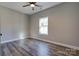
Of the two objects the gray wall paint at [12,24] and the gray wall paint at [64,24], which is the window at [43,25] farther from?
the gray wall paint at [12,24]

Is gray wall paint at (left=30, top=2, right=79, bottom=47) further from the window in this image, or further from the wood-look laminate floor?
the wood-look laminate floor

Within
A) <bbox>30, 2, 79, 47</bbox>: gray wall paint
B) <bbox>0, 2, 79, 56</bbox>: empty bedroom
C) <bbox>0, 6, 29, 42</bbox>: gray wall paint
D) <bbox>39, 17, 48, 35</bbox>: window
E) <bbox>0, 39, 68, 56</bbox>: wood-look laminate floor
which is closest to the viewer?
<bbox>0, 39, 68, 56</bbox>: wood-look laminate floor

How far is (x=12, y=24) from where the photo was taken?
6270 mm

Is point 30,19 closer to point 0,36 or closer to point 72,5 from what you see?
point 0,36

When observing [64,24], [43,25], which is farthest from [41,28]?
[64,24]

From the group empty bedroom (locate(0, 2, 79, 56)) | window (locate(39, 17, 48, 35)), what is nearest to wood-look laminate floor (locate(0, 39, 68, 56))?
empty bedroom (locate(0, 2, 79, 56))

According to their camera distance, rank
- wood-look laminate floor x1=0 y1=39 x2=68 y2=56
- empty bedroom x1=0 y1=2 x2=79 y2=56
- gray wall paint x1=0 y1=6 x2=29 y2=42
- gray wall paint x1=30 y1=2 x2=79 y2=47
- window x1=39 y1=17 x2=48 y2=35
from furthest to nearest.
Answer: window x1=39 y1=17 x2=48 y2=35, gray wall paint x1=0 y1=6 x2=29 y2=42, gray wall paint x1=30 y1=2 x2=79 y2=47, empty bedroom x1=0 y1=2 x2=79 y2=56, wood-look laminate floor x1=0 y1=39 x2=68 y2=56

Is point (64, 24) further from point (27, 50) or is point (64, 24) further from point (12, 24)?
point (12, 24)

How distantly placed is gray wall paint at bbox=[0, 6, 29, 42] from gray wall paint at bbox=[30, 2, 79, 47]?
1.77 metres

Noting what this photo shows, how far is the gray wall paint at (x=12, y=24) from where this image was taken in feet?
18.4

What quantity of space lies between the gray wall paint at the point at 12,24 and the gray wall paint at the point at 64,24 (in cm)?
177

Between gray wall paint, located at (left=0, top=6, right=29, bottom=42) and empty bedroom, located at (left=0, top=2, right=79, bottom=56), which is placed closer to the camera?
empty bedroom, located at (left=0, top=2, right=79, bottom=56)

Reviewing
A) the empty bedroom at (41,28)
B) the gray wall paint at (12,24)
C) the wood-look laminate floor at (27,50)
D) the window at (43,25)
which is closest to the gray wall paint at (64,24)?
the empty bedroom at (41,28)

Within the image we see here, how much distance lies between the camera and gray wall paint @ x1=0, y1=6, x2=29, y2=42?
559 cm
